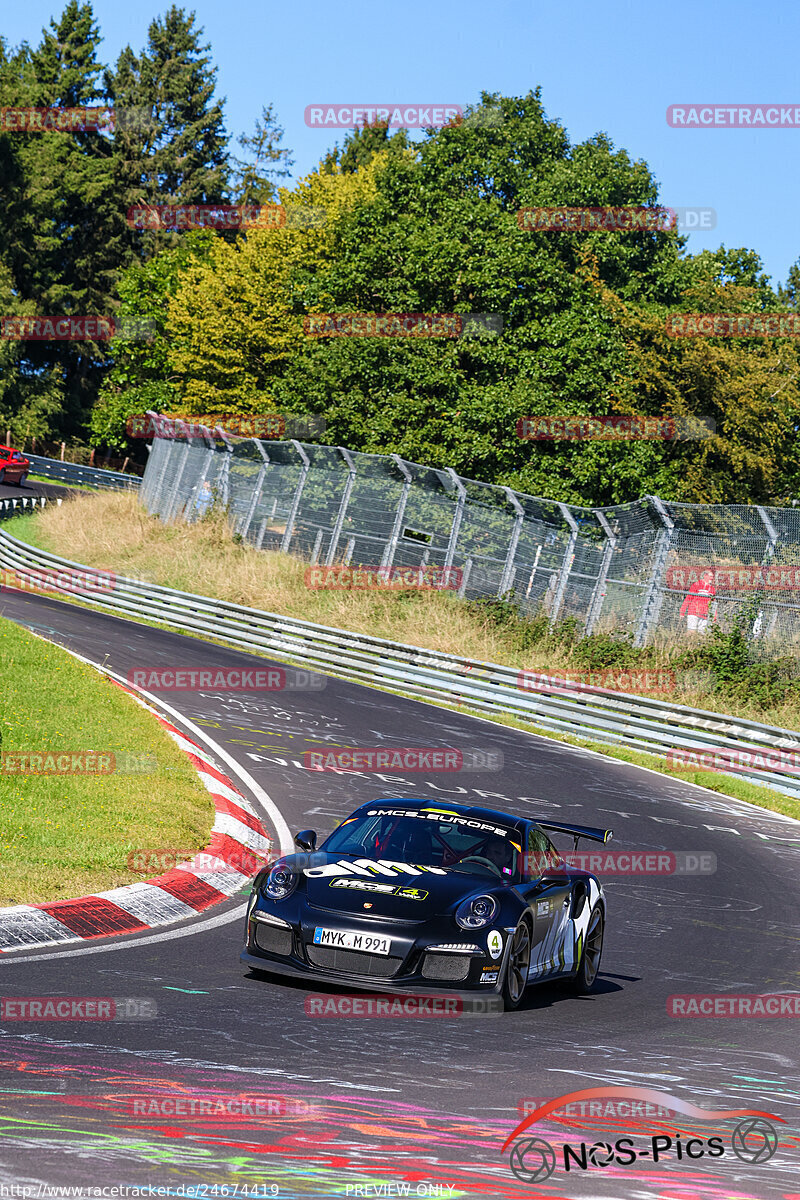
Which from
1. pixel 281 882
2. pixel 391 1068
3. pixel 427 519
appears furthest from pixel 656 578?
pixel 391 1068

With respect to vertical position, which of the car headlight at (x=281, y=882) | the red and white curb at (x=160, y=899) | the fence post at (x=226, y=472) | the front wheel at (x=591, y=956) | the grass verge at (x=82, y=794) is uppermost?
the fence post at (x=226, y=472)

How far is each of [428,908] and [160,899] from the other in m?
2.89

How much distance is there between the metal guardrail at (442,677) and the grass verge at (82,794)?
8367mm

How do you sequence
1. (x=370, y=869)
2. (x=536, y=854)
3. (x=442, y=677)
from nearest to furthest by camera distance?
(x=370, y=869) < (x=536, y=854) < (x=442, y=677)

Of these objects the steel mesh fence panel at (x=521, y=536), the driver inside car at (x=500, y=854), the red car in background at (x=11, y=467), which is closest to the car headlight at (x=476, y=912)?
the driver inside car at (x=500, y=854)

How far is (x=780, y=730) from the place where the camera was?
20422 millimetres

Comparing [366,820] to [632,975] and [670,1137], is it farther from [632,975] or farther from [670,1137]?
[670,1137]

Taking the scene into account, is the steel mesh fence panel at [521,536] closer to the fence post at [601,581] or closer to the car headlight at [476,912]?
the fence post at [601,581]

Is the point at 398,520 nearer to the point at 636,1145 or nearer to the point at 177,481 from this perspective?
the point at 177,481

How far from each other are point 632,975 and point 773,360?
3604cm

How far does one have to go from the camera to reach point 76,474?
64.1 metres

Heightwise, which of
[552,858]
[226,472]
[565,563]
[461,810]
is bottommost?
[552,858]

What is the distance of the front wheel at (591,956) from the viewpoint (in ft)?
28.8

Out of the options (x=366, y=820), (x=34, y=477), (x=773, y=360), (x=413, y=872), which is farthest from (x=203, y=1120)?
(x=34, y=477)
